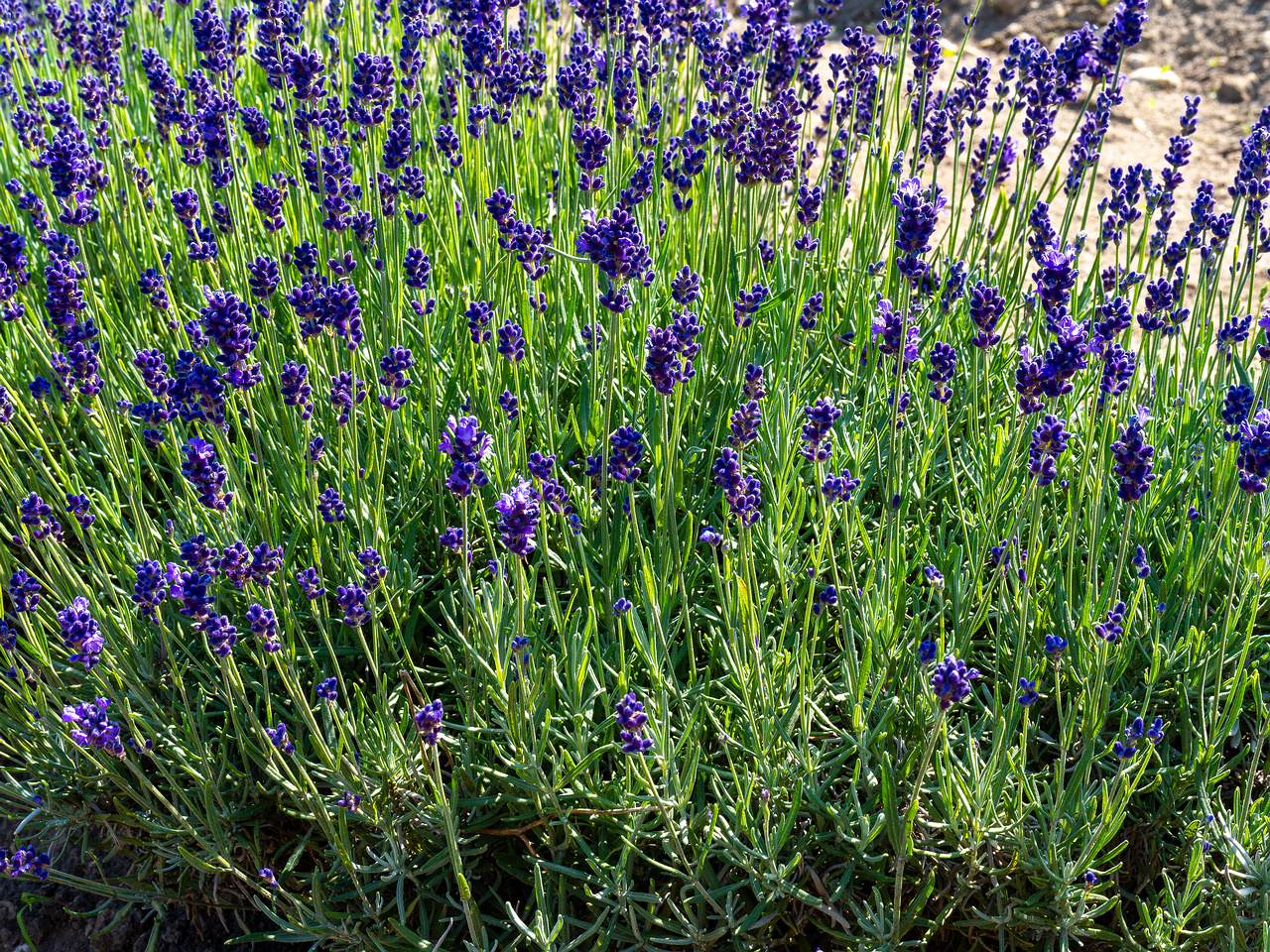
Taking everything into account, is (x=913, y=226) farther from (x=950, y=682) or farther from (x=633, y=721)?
(x=633, y=721)

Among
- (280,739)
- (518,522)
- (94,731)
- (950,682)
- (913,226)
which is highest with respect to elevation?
(913,226)

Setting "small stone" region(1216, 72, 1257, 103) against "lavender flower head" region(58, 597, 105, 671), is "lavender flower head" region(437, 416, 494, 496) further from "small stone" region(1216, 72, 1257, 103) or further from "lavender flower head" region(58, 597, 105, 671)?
"small stone" region(1216, 72, 1257, 103)

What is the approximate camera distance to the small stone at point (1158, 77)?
27.9 ft

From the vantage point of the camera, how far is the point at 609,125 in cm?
466

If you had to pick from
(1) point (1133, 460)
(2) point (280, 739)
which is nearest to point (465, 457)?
(2) point (280, 739)

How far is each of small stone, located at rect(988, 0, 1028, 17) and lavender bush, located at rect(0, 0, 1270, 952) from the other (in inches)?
262

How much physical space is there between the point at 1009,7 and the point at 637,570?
29.9 feet

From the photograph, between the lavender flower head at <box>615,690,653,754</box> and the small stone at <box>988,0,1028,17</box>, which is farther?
the small stone at <box>988,0,1028,17</box>

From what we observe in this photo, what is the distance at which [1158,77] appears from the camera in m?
8.51

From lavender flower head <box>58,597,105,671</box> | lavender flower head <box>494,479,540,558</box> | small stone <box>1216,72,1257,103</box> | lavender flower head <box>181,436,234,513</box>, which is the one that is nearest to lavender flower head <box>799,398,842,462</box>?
lavender flower head <box>494,479,540,558</box>

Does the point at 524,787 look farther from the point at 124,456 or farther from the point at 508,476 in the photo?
the point at 124,456

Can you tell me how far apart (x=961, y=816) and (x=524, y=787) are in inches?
41.9

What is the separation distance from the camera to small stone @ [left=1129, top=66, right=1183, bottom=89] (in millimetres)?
8500

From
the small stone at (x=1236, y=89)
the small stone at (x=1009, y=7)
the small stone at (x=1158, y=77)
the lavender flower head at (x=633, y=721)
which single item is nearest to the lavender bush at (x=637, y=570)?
the lavender flower head at (x=633, y=721)
